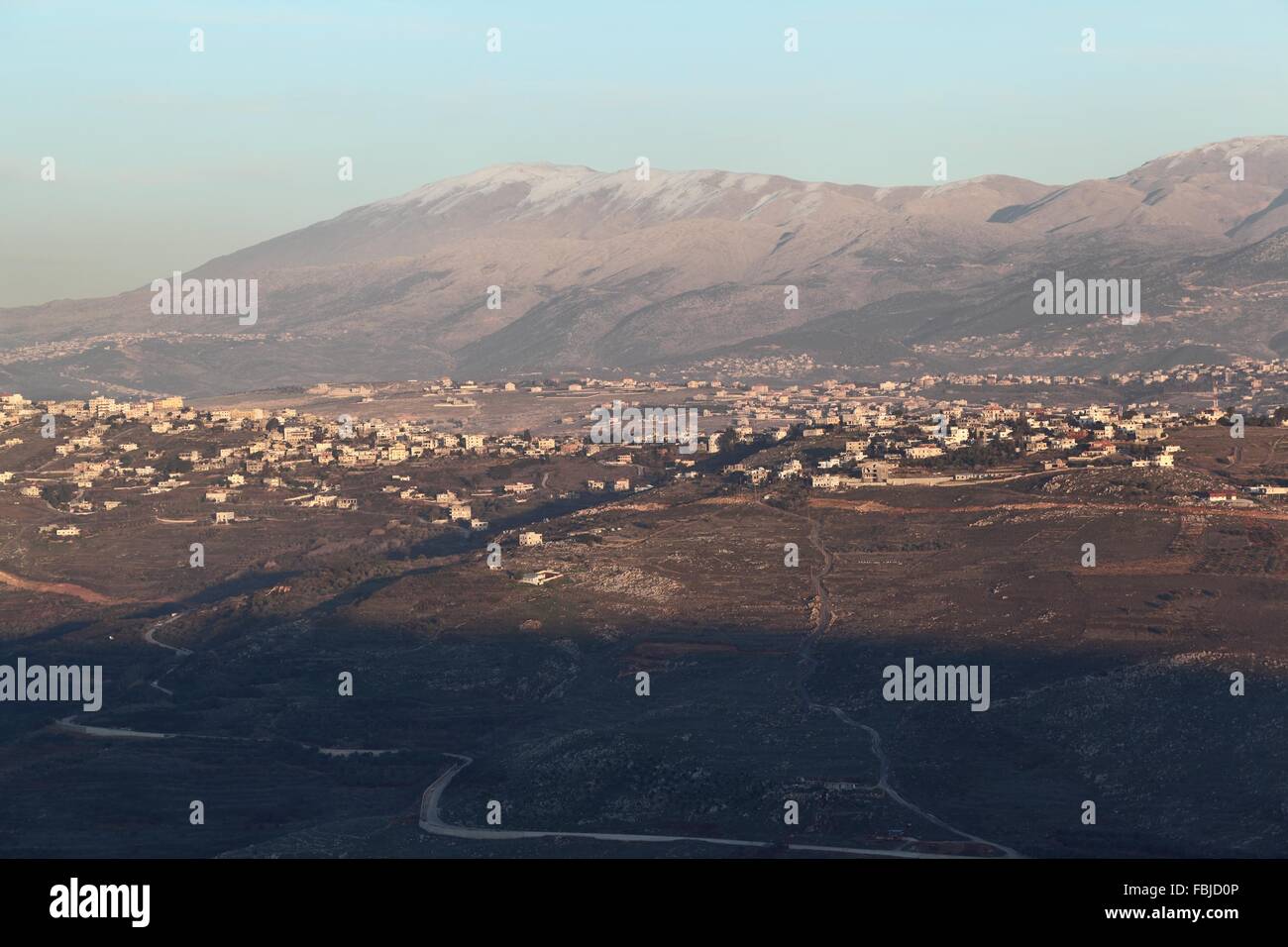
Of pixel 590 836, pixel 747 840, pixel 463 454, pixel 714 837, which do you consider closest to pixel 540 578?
pixel 590 836

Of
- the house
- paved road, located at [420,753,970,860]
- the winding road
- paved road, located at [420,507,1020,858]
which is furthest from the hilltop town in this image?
paved road, located at [420,753,970,860]

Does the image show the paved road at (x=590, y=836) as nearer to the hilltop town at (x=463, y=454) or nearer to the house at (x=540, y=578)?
the house at (x=540, y=578)

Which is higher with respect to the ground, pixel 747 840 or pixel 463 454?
pixel 463 454

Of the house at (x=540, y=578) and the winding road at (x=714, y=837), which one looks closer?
the winding road at (x=714, y=837)

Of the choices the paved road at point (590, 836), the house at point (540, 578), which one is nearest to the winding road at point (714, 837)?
the paved road at point (590, 836)

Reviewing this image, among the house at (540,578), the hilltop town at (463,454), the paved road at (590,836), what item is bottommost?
the paved road at (590,836)

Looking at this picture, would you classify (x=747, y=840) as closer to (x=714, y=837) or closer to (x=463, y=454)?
(x=714, y=837)

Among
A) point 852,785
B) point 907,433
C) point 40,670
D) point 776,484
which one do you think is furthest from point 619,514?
point 852,785

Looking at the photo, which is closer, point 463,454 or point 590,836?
point 590,836

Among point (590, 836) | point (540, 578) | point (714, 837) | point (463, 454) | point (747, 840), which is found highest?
point (463, 454)

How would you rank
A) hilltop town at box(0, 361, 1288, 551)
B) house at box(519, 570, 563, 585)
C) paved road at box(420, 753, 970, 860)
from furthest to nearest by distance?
hilltop town at box(0, 361, 1288, 551) → house at box(519, 570, 563, 585) → paved road at box(420, 753, 970, 860)

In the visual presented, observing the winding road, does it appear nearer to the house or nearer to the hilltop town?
the house
